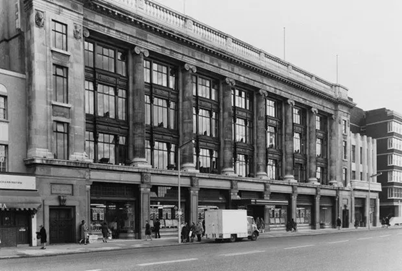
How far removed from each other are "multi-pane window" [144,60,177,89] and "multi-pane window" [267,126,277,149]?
18.7 metres

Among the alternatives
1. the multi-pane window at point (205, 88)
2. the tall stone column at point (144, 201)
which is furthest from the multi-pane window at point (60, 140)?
the multi-pane window at point (205, 88)

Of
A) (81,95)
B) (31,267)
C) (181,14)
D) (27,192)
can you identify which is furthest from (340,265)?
(181,14)

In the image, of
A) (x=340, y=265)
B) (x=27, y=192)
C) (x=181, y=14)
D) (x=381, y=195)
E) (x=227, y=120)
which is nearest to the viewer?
(x=340, y=265)

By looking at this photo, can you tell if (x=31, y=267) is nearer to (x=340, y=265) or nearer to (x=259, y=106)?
(x=340, y=265)

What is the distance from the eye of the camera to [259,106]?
2520 inches

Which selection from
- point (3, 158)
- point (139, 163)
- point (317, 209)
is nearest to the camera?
point (3, 158)

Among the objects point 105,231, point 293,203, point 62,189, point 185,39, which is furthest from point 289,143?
point 62,189

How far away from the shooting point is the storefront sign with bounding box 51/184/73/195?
38.6 m

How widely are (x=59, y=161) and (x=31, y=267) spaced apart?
17523 millimetres

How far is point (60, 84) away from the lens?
4056 cm

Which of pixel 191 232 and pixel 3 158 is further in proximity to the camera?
pixel 191 232

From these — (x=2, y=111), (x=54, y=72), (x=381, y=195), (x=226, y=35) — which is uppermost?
(x=226, y=35)

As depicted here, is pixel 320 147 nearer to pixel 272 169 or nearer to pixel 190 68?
pixel 272 169

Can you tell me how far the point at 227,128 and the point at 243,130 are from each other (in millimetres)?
4891
